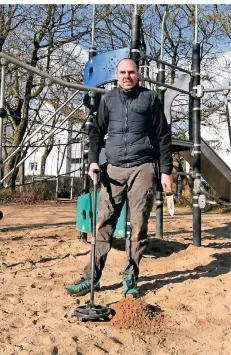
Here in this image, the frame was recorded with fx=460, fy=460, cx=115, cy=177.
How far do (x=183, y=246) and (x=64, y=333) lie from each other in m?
3.07

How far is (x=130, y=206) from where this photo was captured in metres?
3.36

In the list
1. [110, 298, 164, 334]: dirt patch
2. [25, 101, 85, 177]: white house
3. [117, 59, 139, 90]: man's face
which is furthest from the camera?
[25, 101, 85, 177]: white house

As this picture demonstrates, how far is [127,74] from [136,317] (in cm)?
162

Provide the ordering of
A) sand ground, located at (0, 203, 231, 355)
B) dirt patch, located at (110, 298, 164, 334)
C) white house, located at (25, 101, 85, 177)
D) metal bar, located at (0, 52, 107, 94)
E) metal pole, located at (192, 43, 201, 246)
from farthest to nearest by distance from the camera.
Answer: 1. white house, located at (25, 101, 85, 177)
2. metal pole, located at (192, 43, 201, 246)
3. metal bar, located at (0, 52, 107, 94)
4. dirt patch, located at (110, 298, 164, 334)
5. sand ground, located at (0, 203, 231, 355)

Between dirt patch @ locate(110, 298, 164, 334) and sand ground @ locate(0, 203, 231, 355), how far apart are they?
0.03 feet

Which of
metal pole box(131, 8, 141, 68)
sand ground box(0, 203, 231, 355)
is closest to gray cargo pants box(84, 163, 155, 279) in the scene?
sand ground box(0, 203, 231, 355)

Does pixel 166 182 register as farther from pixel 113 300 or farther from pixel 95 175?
pixel 113 300

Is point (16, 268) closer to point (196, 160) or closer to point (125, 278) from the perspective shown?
point (125, 278)

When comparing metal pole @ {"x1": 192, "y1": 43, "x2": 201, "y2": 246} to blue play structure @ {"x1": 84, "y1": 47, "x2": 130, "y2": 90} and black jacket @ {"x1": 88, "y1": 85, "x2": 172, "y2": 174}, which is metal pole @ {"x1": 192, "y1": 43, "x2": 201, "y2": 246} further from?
black jacket @ {"x1": 88, "y1": 85, "x2": 172, "y2": 174}

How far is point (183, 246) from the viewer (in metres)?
5.49

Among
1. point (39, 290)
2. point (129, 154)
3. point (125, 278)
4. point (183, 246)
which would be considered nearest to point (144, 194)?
point (129, 154)

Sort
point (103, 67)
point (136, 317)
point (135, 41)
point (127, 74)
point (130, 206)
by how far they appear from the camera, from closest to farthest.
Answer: point (136, 317), point (127, 74), point (130, 206), point (135, 41), point (103, 67)

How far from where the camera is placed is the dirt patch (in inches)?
109

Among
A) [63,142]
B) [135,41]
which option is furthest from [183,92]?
[63,142]
